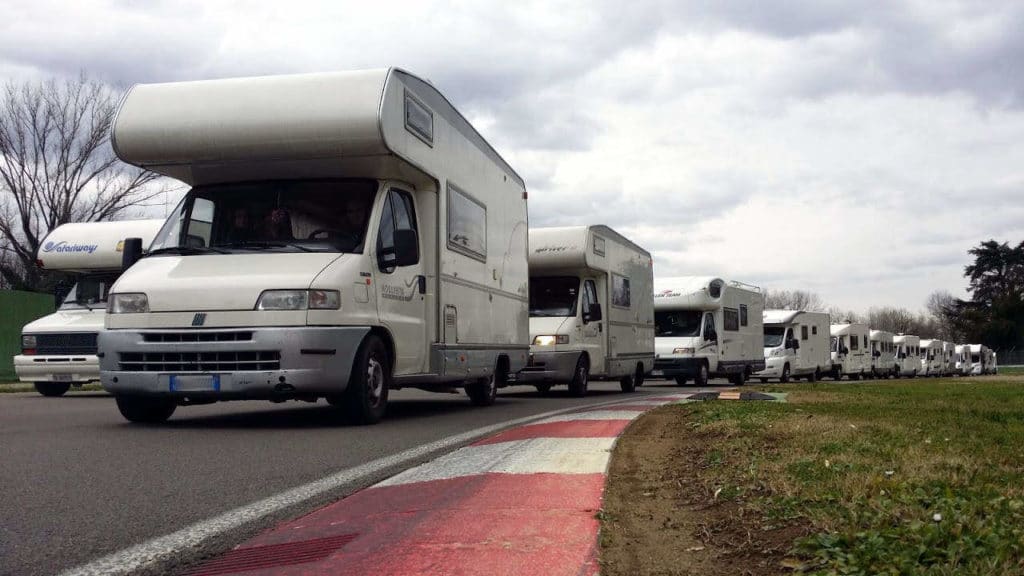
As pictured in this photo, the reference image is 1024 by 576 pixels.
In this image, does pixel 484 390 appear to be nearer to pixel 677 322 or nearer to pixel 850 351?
pixel 677 322

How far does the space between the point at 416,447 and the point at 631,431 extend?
2001mm

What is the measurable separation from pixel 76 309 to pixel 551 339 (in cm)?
815

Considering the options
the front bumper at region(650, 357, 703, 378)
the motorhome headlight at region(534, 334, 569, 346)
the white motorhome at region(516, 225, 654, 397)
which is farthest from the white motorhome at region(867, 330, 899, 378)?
the motorhome headlight at region(534, 334, 569, 346)

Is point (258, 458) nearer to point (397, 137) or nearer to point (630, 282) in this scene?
point (397, 137)

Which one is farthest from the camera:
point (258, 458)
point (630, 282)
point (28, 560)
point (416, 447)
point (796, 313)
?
point (796, 313)

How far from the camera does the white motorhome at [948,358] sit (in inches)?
2702

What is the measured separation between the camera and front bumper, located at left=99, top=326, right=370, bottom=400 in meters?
8.74

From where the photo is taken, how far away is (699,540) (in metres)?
4.15

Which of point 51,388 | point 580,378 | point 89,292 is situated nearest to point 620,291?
point 580,378

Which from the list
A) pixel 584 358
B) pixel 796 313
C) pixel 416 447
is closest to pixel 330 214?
pixel 416 447

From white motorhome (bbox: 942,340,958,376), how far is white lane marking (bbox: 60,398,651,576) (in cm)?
6799

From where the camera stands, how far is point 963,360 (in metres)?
74.3

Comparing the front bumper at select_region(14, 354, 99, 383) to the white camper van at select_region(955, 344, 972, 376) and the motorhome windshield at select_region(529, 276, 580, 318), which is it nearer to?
the motorhome windshield at select_region(529, 276, 580, 318)

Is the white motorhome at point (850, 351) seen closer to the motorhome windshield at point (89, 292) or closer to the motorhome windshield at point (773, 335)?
the motorhome windshield at point (773, 335)
